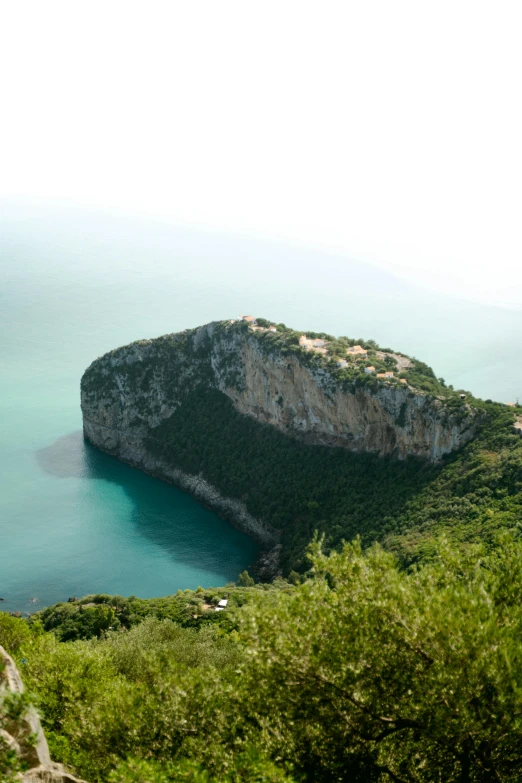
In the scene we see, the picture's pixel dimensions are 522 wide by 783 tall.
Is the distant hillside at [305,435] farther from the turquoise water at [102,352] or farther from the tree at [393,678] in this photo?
the tree at [393,678]

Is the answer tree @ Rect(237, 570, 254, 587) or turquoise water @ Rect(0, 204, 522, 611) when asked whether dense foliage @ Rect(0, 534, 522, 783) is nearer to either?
tree @ Rect(237, 570, 254, 587)

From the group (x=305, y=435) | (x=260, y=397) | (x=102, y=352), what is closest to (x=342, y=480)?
(x=305, y=435)

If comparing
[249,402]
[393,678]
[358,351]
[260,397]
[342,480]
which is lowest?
[342,480]

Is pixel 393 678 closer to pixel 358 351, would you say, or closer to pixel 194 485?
pixel 358 351

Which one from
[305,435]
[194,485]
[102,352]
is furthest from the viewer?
[102,352]

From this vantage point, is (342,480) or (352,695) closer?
(352,695)

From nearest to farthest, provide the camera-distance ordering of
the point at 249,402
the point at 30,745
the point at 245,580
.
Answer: the point at 30,745 < the point at 245,580 < the point at 249,402
